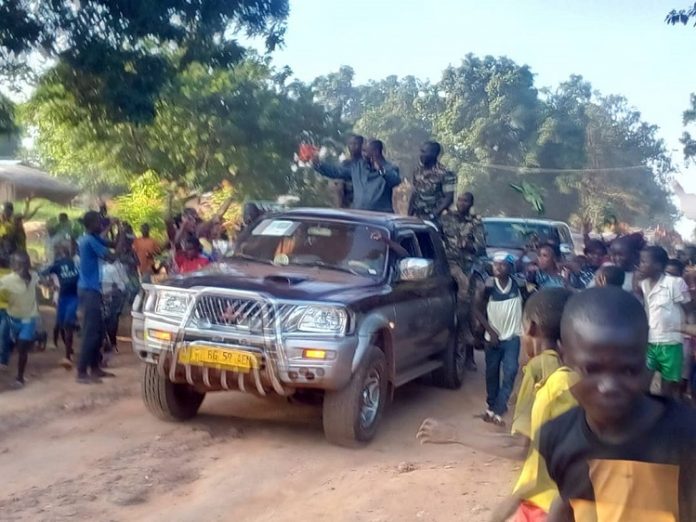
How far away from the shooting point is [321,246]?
841 centimetres

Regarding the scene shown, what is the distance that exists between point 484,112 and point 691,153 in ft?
43.5

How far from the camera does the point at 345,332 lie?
23.5 ft

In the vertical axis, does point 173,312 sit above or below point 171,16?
below

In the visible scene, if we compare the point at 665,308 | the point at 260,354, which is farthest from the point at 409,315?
the point at 665,308

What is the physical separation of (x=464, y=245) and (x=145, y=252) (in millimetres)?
4639

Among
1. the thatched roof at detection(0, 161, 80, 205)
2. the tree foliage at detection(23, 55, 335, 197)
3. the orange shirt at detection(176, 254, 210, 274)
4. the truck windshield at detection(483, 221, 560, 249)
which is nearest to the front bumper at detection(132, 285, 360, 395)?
the orange shirt at detection(176, 254, 210, 274)

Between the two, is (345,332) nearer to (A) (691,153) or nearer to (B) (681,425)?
(B) (681,425)

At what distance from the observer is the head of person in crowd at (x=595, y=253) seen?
1092 cm

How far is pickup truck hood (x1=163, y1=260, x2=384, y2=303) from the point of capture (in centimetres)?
725

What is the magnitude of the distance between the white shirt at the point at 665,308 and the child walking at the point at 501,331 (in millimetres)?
1068

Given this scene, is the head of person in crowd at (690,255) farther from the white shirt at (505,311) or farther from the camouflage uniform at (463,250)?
the white shirt at (505,311)

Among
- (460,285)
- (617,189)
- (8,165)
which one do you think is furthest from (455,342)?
(617,189)

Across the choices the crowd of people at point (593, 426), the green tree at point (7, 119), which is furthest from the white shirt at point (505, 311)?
the green tree at point (7, 119)

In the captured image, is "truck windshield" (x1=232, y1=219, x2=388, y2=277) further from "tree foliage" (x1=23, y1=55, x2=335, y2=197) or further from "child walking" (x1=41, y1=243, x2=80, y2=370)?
"tree foliage" (x1=23, y1=55, x2=335, y2=197)
